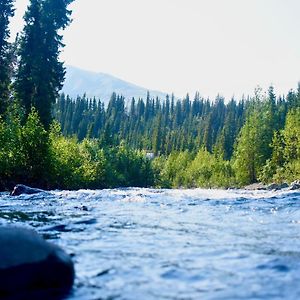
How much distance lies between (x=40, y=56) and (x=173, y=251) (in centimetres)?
3011

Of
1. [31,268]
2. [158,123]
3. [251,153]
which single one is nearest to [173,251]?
[31,268]

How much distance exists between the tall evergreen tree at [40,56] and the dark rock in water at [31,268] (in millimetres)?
29615

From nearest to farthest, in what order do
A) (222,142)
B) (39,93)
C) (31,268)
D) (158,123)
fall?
1. (31,268)
2. (39,93)
3. (222,142)
4. (158,123)

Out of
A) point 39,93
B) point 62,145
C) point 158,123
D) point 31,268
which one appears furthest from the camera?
point 158,123

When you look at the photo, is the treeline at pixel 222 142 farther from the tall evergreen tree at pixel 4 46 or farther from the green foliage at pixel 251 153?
the tall evergreen tree at pixel 4 46

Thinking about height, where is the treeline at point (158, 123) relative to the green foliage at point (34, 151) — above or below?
above

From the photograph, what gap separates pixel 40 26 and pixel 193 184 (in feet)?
151

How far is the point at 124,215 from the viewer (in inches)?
518

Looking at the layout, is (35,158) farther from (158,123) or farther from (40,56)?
(158,123)

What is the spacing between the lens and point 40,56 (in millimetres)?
34844

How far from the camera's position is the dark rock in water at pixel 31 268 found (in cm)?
527

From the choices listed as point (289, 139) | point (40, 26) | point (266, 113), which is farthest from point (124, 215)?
point (266, 113)

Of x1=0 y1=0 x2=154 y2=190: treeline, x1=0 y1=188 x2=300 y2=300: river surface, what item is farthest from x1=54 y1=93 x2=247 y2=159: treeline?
x1=0 y1=188 x2=300 y2=300: river surface

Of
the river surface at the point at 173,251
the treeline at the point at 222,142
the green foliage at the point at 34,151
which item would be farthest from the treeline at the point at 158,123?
the river surface at the point at 173,251
